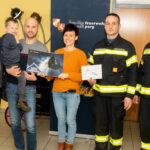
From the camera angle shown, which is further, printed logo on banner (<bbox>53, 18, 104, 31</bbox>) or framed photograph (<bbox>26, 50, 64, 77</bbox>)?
printed logo on banner (<bbox>53, 18, 104, 31</bbox>)

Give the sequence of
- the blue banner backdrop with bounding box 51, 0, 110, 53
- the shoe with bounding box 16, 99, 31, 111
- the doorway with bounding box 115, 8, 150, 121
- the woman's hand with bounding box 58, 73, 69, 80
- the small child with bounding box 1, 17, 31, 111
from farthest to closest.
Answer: the doorway with bounding box 115, 8, 150, 121 → the blue banner backdrop with bounding box 51, 0, 110, 53 → the woman's hand with bounding box 58, 73, 69, 80 → the shoe with bounding box 16, 99, 31, 111 → the small child with bounding box 1, 17, 31, 111

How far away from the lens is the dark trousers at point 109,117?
7.32 feet

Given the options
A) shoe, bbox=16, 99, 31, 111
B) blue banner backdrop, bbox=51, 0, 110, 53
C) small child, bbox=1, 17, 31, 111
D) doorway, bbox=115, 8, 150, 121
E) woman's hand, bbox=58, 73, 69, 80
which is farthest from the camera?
doorway, bbox=115, 8, 150, 121

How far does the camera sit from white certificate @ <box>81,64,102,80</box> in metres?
2.23

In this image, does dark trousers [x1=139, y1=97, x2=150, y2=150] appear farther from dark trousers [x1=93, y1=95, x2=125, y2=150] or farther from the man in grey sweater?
the man in grey sweater

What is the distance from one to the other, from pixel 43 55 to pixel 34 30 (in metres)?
0.29

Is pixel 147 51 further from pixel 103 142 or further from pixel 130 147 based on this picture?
pixel 130 147

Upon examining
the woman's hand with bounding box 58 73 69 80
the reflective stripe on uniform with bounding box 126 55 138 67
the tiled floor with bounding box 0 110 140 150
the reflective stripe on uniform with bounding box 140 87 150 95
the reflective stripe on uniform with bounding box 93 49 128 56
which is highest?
the reflective stripe on uniform with bounding box 93 49 128 56

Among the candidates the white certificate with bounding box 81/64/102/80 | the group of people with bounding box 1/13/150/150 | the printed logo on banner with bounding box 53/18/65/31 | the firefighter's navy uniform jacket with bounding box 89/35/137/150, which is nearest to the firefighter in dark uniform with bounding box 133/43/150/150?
the group of people with bounding box 1/13/150/150

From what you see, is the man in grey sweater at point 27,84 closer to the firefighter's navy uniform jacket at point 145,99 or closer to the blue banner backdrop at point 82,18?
the blue banner backdrop at point 82,18

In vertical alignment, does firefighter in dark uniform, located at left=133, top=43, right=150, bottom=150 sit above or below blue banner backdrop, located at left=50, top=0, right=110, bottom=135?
below

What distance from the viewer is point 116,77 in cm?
220

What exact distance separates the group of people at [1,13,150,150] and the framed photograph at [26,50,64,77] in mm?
76

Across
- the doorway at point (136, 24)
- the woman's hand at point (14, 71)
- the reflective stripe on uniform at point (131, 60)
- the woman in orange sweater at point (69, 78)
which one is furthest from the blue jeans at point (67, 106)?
the doorway at point (136, 24)
